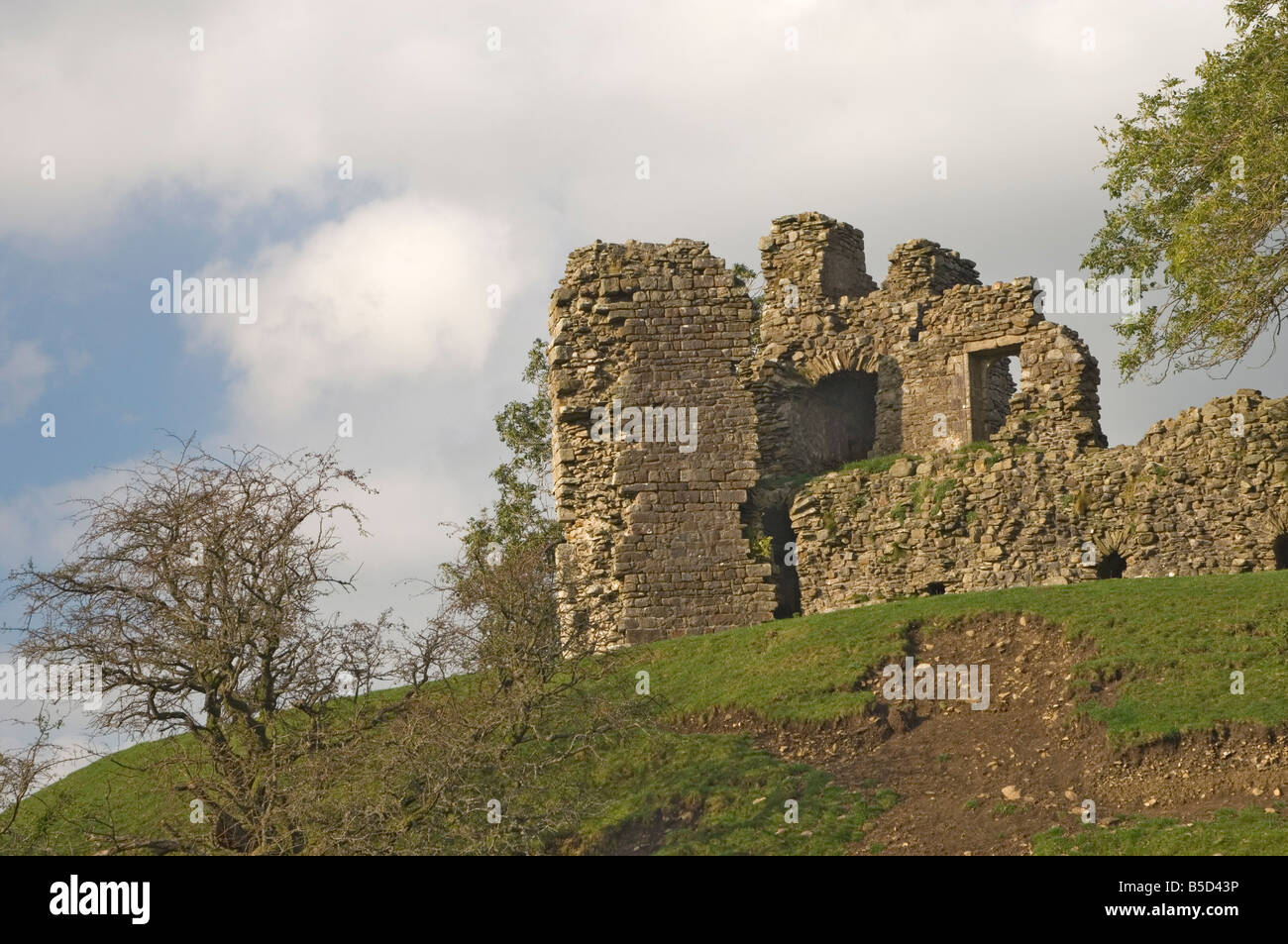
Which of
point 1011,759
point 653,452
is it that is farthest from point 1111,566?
point 1011,759

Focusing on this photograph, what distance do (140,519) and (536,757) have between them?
5033 mm

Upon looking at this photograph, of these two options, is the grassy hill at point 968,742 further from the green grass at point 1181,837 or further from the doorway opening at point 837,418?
the doorway opening at point 837,418

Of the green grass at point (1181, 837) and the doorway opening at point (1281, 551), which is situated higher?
the doorway opening at point (1281, 551)

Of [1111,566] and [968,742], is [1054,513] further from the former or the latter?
[968,742]

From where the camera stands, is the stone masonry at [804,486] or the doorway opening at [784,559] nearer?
the stone masonry at [804,486]

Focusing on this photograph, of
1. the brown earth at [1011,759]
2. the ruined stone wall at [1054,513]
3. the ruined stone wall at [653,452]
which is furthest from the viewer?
the ruined stone wall at [653,452]

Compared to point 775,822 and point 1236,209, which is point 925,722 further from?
point 1236,209

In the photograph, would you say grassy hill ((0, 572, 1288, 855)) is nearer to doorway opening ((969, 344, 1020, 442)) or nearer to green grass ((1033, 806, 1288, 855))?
green grass ((1033, 806, 1288, 855))

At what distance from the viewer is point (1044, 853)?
14.5 m

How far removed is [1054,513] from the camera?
25.7 meters

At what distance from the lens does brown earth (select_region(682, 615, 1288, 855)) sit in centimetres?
1550
